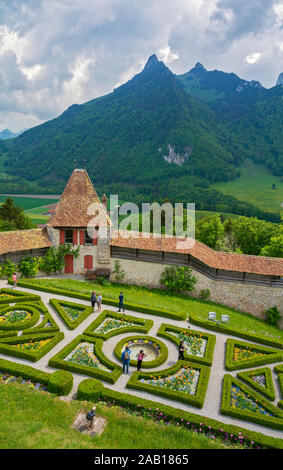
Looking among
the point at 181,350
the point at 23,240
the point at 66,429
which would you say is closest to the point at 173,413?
the point at 181,350

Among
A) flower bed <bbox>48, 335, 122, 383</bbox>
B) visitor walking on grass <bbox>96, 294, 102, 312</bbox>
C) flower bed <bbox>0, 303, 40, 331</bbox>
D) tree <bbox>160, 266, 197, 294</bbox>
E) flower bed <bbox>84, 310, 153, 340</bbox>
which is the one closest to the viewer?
flower bed <bbox>48, 335, 122, 383</bbox>

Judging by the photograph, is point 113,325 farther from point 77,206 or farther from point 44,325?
point 77,206

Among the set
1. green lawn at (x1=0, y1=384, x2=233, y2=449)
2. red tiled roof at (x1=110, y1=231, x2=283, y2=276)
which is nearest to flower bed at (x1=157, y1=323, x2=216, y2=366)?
green lawn at (x1=0, y1=384, x2=233, y2=449)

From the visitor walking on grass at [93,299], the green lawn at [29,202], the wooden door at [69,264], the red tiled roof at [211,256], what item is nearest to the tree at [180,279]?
the red tiled roof at [211,256]

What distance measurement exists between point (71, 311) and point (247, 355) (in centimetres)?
1414

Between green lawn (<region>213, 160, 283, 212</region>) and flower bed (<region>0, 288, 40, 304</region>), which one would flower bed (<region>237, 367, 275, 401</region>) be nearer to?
flower bed (<region>0, 288, 40, 304</region>)

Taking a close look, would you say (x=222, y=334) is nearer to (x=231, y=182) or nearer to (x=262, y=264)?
(x=262, y=264)

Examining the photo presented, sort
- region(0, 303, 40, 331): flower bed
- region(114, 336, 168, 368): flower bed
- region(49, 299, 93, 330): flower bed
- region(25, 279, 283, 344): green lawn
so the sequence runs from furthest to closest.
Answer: region(25, 279, 283, 344): green lawn, region(49, 299, 93, 330): flower bed, region(0, 303, 40, 331): flower bed, region(114, 336, 168, 368): flower bed

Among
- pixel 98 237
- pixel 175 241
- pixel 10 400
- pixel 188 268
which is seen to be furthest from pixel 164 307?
pixel 10 400

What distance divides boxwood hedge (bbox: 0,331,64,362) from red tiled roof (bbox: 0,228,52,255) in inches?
466

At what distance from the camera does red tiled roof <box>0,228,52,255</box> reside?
93.5 feet

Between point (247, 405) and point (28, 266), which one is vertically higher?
point (28, 266)

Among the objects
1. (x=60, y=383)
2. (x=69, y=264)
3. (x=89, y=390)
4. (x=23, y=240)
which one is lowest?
(x=89, y=390)

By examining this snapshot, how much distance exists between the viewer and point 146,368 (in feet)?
57.5
